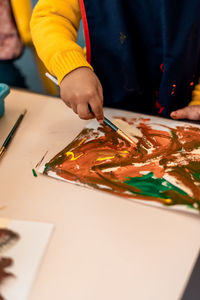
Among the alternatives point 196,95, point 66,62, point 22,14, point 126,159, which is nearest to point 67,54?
point 66,62

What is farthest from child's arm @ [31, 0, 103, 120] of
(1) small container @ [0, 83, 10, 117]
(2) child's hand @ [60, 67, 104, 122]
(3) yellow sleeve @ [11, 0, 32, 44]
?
(3) yellow sleeve @ [11, 0, 32, 44]

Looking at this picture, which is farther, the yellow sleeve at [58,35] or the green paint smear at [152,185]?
the yellow sleeve at [58,35]

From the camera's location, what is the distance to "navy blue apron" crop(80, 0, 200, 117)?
0.68m

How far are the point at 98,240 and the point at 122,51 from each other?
473mm

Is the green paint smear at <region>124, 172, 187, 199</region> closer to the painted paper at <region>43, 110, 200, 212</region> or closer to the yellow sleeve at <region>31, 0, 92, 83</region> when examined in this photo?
the painted paper at <region>43, 110, 200, 212</region>

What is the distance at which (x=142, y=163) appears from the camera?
0.54m

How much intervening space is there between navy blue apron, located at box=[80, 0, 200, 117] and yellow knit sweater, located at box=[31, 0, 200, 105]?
2.2 inches

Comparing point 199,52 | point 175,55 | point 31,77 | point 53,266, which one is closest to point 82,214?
point 53,266

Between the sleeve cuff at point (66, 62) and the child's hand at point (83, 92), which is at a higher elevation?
the sleeve cuff at point (66, 62)

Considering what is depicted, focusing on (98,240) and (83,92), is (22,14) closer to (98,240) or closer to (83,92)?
(83,92)

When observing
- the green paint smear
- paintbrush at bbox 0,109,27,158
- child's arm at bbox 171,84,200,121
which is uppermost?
paintbrush at bbox 0,109,27,158

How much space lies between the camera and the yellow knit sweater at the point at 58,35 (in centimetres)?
63

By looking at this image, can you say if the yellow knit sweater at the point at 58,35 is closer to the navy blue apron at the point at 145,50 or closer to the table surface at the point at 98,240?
the navy blue apron at the point at 145,50

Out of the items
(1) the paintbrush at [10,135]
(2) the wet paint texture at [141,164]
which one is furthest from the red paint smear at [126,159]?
(1) the paintbrush at [10,135]
